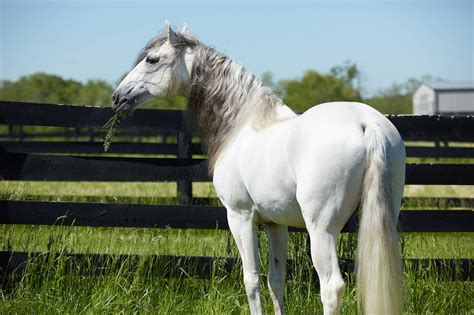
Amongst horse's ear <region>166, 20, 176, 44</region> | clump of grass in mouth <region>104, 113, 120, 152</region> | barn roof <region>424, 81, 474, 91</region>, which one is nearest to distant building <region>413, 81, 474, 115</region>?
barn roof <region>424, 81, 474, 91</region>

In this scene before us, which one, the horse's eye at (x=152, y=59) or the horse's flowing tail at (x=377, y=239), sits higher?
the horse's eye at (x=152, y=59)

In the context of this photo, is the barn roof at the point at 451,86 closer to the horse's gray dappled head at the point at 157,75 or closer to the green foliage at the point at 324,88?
the green foliage at the point at 324,88

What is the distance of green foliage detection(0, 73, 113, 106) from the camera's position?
46.7 metres

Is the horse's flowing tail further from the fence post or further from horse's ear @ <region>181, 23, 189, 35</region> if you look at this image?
the fence post

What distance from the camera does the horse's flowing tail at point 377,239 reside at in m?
3.34

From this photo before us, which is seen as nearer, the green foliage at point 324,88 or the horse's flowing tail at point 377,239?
the horse's flowing tail at point 377,239

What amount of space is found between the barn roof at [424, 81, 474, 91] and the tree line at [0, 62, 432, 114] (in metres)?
4.23

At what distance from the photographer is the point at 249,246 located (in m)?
4.11

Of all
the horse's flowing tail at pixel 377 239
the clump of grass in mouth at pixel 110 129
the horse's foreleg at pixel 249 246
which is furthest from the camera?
the clump of grass in mouth at pixel 110 129

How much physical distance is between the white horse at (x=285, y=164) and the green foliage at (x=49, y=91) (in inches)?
1340

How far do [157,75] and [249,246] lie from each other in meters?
1.50

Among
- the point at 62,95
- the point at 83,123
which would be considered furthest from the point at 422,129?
the point at 62,95

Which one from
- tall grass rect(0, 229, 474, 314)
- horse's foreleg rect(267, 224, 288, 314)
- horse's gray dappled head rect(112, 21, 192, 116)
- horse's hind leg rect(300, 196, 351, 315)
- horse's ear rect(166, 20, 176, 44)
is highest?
horse's ear rect(166, 20, 176, 44)

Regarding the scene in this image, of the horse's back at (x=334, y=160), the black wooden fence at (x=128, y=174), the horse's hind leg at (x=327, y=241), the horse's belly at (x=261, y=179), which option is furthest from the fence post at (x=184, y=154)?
the horse's hind leg at (x=327, y=241)
